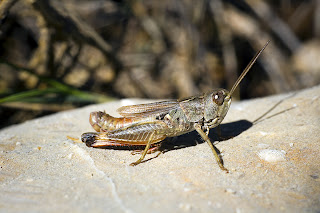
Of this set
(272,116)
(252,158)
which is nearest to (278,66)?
(272,116)

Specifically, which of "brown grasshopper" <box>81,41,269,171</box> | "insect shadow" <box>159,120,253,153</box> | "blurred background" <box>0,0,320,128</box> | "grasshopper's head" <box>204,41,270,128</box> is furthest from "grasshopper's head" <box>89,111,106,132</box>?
"blurred background" <box>0,0,320,128</box>

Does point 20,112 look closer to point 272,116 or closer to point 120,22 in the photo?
point 120,22

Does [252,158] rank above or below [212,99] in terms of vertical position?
below

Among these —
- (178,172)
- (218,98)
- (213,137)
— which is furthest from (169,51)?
(178,172)

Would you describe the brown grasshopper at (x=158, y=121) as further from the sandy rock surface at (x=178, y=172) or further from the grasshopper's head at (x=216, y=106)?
the sandy rock surface at (x=178, y=172)

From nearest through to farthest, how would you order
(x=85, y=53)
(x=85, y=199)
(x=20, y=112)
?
(x=85, y=199) < (x=20, y=112) < (x=85, y=53)

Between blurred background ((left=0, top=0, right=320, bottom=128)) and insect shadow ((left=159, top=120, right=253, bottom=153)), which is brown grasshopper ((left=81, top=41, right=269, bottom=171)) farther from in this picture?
blurred background ((left=0, top=0, right=320, bottom=128))
